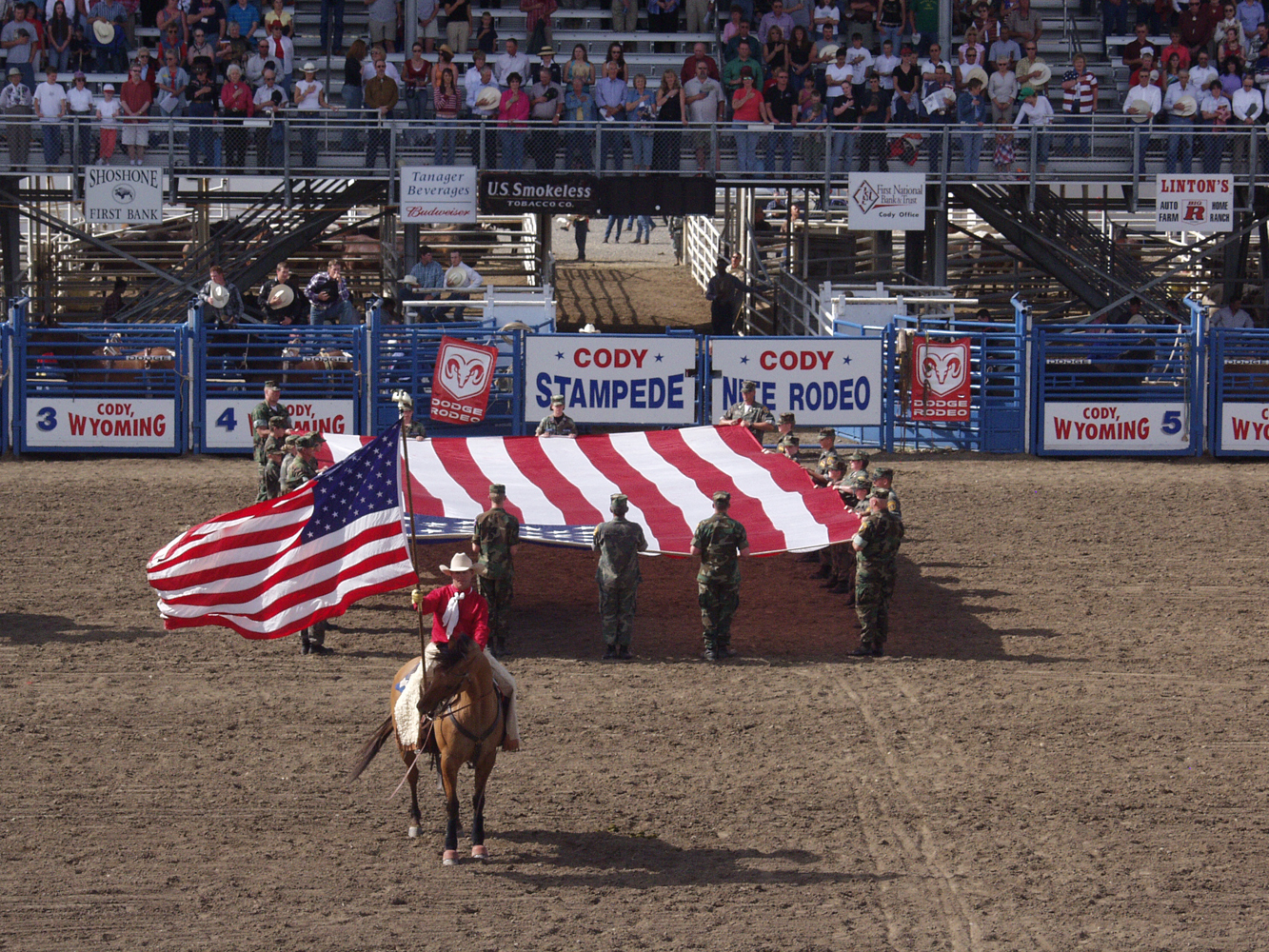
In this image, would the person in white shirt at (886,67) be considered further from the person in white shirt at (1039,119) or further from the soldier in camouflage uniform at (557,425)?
the soldier in camouflage uniform at (557,425)

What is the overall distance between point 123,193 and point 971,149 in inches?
534

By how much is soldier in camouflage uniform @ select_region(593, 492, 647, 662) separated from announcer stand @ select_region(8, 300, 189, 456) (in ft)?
35.1

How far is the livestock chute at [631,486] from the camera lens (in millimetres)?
14672

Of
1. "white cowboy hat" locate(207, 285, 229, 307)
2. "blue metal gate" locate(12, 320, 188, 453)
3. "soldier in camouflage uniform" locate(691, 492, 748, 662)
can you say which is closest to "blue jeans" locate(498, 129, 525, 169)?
"white cowboy hat" locate(207, 285, 229, 307)

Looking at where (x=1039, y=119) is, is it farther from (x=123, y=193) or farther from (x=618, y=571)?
(x=618, y=571)

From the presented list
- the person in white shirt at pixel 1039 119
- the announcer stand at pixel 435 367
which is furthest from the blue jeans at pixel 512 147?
the person in white shirt at pixel 1039 119

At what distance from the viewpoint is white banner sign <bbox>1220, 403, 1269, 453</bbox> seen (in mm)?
→ 22969

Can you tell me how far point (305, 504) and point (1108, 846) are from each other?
5846 mm

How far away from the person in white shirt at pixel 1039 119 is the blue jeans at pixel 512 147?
8.06 metres

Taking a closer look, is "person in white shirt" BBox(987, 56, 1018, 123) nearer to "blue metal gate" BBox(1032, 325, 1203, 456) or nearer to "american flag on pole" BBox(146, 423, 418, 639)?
"blue metal gate" BBox(1032, 325, 1203, 456)

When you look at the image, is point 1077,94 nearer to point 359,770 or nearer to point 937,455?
point 937,455

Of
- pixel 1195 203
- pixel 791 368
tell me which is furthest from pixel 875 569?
pixel 1195 203

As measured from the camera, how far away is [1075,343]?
2316cm

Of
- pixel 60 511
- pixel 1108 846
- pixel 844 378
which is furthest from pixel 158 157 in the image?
pixel 1108 846
